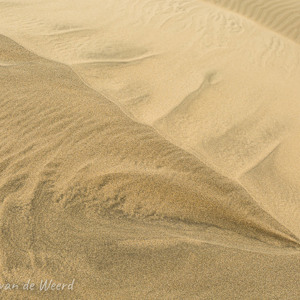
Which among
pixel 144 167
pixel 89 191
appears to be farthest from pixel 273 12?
pixel 89 191

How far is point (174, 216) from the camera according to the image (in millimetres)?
1932

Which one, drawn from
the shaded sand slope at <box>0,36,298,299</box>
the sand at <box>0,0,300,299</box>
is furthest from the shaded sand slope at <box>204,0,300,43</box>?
the shaded sand slope at <box>0,36,298,299</box>

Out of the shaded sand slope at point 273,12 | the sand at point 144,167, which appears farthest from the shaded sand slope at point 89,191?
the shaded sand slope at point 273,12

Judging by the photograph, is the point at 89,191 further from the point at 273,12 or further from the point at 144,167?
the point at 273,12

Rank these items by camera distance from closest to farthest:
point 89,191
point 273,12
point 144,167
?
1. point 89,191
2. point 144,167
3. point 273,12

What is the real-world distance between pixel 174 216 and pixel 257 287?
0.58 m

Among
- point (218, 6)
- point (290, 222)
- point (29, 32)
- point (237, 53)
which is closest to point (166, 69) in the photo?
point (237, 53)

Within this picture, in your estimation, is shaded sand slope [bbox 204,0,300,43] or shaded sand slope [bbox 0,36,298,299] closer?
shaded sand slope [bbox 0,36,298,299]

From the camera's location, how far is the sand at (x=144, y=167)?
5.40 feet

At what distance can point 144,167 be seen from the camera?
7.06ft

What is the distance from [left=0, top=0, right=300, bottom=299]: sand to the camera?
1.64m

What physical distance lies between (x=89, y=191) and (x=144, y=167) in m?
0.41

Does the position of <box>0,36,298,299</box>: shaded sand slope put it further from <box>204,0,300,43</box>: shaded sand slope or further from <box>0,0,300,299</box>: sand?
<box>204,0,300,43</box>: shaded sand slope

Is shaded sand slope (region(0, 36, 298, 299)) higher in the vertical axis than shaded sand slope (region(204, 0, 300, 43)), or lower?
lower
